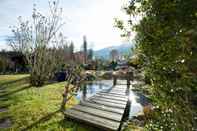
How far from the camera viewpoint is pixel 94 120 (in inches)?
275

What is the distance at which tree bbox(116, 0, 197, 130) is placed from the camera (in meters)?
2.65

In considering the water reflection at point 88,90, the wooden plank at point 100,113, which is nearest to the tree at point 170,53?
the wooden plank at point 100,113

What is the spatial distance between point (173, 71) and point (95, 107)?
598 cm

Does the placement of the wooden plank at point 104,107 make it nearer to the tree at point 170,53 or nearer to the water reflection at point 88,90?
the tree at point 170,53

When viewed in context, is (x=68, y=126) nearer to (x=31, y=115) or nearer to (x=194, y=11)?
(x=31, y=115)

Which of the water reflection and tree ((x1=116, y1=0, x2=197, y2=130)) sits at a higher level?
tree ((x1=116, y1=0, x2=197, y2=130))

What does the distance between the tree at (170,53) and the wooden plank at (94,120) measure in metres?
3.11

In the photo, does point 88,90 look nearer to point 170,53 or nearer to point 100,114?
point 100,114

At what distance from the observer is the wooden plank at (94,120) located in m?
6.40

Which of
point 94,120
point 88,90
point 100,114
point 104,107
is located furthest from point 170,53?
point 88,90

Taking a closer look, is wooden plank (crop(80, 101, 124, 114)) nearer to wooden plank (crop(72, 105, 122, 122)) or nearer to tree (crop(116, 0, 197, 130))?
wooden plank (crop(72, 105, 122, 122))

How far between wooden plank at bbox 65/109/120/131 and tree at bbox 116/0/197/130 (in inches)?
122

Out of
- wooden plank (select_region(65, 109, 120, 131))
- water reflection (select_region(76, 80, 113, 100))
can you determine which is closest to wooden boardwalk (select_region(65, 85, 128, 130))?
wooden plank (select_region(65, 109, 120, 131))

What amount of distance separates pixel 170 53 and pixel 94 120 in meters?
4.76
